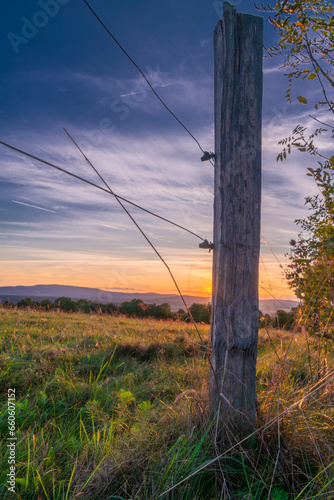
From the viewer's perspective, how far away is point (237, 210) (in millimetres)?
2393

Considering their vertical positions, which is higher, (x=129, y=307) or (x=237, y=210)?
(x=237, y=210)

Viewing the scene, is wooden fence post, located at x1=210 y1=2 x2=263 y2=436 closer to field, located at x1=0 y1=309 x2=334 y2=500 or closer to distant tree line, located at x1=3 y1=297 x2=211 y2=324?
field, located at x1=0 y1=309 x2=334 y2=500

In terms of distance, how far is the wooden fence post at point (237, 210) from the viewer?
2.35 m

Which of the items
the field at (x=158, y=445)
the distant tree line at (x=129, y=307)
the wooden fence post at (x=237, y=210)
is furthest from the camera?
the distant tree line at (x=129, y=307)

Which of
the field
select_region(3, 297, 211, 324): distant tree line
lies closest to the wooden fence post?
the field

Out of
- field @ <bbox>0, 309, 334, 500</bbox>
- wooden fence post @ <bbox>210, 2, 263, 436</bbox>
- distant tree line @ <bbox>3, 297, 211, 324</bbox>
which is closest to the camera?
field @ <bbox>0, 309, 334, 500</bbox>

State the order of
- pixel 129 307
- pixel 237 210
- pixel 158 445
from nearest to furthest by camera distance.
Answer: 1. pixel 158 445
2. pixel 237 210
3. pixel 129 307

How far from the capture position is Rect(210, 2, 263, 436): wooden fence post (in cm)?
235

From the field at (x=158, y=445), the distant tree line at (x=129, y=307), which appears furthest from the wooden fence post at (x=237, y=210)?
the distant tree line at (x=129, y=307)

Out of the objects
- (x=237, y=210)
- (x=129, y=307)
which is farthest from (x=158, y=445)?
(x=129, y=307)

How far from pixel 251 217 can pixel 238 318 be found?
747 millimetres

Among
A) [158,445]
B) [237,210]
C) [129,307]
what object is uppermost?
[237,210]

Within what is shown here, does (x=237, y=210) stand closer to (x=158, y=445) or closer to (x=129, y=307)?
(x=158, y=445)

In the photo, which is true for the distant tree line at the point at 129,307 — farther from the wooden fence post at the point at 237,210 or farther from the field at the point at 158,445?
the wooden fence post at the point at 237,210
